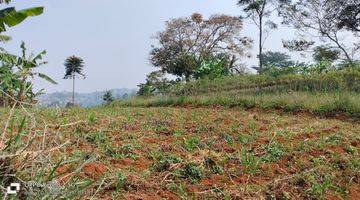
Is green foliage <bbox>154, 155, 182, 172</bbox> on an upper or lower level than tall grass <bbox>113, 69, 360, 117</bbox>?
lower

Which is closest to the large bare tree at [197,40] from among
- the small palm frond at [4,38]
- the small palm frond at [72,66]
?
the small palm frond at [72,66]

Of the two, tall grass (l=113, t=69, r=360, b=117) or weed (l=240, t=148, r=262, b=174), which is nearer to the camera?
weed (l=240, t=148, r=262, b=174)

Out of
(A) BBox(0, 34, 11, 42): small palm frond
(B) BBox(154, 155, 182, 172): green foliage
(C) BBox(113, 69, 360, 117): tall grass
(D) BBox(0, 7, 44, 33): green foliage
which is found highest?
(A) BBox(0, 34, 11, 42): small palm frond

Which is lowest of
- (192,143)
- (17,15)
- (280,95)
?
(192,143)

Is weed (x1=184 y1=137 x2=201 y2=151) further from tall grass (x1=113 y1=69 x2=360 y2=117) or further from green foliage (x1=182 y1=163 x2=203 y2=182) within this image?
tall grass (x1=113 y1=69 x2=360 y2=117)

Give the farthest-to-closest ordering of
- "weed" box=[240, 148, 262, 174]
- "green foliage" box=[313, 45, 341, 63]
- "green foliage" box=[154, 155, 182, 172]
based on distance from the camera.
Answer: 1. "green foliage" box=[313, 45, 341, 63]
2. "weed" box=[240, 148, 262, 174]
3. "green foliage" box=[154, 155, 182, 172]

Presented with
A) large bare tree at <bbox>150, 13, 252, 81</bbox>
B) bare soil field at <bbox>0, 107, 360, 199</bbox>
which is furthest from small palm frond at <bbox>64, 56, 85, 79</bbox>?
bare soil field at <bbox>0, 107, 360, 199</bbox>

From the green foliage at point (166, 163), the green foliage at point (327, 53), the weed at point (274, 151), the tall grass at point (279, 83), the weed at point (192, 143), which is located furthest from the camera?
the green foliage at point (327, 53)

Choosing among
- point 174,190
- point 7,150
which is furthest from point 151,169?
point 7,150

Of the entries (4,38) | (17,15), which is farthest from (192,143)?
(4,38)

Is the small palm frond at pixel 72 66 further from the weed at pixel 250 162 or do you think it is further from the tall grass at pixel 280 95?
the weed at pixel 250 162

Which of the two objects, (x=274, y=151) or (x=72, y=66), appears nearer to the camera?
(x=274, y=151)

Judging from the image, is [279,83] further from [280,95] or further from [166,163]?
[166,163]

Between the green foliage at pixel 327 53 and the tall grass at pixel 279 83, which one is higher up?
the green foliage at pixel 327 53
